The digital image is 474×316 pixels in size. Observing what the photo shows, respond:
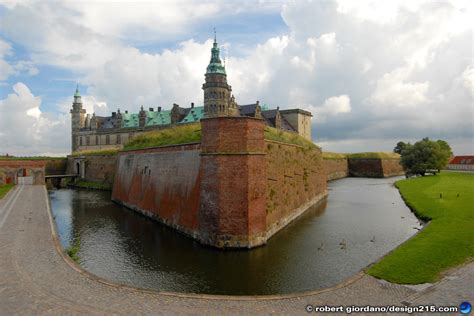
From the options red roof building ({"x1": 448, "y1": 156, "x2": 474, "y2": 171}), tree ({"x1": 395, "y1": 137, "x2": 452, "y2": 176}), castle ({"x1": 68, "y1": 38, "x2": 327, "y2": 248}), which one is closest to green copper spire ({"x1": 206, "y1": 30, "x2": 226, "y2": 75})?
castle ({"x1": 68, "y1": 38, "x2": 327, "y2": 248})

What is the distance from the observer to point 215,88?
178ft

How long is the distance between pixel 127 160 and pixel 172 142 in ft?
33.9

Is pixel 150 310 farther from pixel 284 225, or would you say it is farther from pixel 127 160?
pixel 127 160

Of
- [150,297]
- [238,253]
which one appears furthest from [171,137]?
[150,297]

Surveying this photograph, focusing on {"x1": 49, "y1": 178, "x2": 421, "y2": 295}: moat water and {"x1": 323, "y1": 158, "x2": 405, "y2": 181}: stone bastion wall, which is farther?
{"x1": 323, "y1": 158, "x2": 405, "y2": 181}: stone bastion wall

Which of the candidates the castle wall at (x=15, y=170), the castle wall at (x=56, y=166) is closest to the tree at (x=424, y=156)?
the castle wall at (x=15, y=170)

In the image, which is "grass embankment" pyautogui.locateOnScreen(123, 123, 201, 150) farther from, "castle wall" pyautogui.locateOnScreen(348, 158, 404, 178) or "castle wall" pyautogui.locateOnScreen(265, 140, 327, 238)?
"castle wall" pyautogui.locateOnScreen(348, 158, 404, 178)

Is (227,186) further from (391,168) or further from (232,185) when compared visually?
(391,168)

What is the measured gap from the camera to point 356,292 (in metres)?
10.2

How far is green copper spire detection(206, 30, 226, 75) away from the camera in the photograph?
54781mm

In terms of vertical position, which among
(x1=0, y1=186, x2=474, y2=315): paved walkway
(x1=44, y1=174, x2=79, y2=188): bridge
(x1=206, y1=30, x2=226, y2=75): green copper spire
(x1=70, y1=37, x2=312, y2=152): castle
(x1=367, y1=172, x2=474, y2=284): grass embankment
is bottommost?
(x1=0, y1=186, x2=474, y2=315): paved walkway

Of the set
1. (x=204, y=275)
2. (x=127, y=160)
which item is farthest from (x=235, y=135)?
(x=127, y=160)

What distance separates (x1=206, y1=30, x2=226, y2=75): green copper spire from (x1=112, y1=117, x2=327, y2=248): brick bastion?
3202cm

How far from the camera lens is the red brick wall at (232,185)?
16391mm
